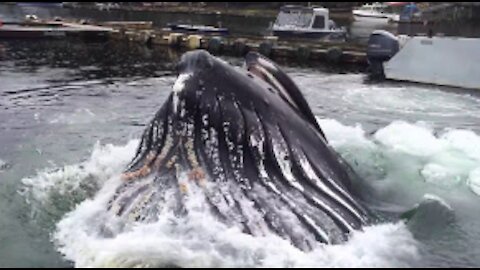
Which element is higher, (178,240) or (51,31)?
(178,240)

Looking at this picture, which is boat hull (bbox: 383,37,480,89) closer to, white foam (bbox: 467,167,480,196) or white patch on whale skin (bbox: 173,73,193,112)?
white foam (bbox: 467,167,480,196)

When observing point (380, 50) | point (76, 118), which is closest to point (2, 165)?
point (76, 118)

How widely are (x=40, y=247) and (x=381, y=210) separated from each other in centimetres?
462

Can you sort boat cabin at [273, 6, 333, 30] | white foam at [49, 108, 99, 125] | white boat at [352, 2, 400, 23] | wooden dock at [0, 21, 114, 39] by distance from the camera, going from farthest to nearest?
white boat at [352, 2, 400, 23], boat cabin at [273, 6, 333, 30], wooden dock at [0, 21, 114, 39], white foam at [49, 108, 99, 125]

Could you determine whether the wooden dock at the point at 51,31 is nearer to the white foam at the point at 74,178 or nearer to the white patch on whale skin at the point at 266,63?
the white foam at the point at 74,178

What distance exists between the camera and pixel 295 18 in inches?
1829

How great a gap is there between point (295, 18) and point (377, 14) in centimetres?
4801

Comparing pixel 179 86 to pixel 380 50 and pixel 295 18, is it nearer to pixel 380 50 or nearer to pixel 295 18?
pixel 380 50

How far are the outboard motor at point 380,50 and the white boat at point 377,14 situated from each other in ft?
178

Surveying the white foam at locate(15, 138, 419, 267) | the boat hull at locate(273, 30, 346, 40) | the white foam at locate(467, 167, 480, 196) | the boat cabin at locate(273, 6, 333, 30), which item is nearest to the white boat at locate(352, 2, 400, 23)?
the boat cabin at locate(273, 6, 333, 30)

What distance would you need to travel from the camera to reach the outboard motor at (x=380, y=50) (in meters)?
31.0

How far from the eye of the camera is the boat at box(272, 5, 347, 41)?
147 ft

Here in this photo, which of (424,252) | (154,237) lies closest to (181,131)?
(154,237)

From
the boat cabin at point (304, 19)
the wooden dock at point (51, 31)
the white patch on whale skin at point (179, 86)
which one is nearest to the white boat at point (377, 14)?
the boat cabin at point (304, 19)
